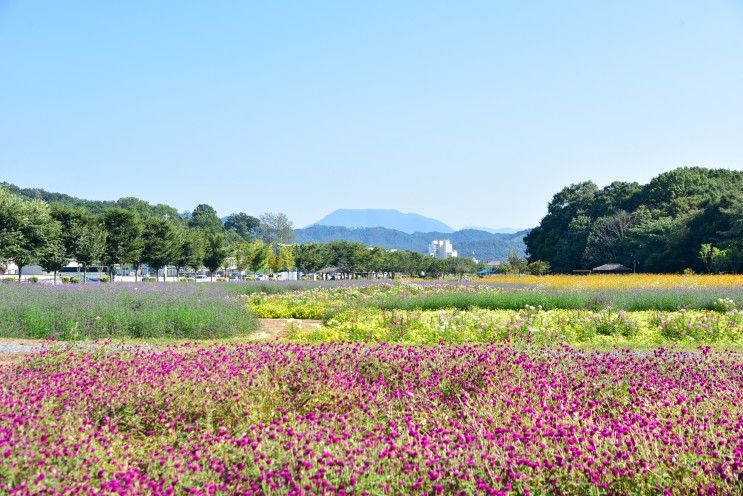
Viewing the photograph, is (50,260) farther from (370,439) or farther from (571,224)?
(571,224)

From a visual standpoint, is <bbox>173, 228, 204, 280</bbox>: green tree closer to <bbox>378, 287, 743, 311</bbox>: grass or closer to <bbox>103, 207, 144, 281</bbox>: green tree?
<bbox>103, 207, 144, 281</bbox>: green tree

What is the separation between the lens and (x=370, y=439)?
3.94 meters

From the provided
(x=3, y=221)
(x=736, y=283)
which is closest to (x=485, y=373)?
(x=736, y=283)

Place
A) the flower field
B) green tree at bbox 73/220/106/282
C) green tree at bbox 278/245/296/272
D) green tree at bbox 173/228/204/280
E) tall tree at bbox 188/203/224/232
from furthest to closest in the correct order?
tall tree at bbox 188/203/224/232 → green tree at bbox 278/245/296/272 → green tree at bbox 173/228/204/280 → green tree at bbox 73/220/106/282 → the flower field

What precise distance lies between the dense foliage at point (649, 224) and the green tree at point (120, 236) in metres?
39.6

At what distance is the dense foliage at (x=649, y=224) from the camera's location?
47875mm

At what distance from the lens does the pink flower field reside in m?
3.26

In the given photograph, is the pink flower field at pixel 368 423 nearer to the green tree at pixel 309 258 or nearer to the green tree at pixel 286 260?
the green tree at pixel 309 258

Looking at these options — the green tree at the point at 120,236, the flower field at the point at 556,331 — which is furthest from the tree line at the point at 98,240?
the flower field at the point at 556,331

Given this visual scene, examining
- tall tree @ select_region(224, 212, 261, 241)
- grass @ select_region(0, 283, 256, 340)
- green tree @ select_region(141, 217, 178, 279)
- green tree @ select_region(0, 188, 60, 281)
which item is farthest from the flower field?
tall tree @ select_region(224, 212, 261, 241)

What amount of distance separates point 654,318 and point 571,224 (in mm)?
64737

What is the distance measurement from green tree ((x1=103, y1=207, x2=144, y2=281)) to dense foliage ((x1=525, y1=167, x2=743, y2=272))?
130 ft

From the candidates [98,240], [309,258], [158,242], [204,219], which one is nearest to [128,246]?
[98,240]

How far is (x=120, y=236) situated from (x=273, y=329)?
3486cm
